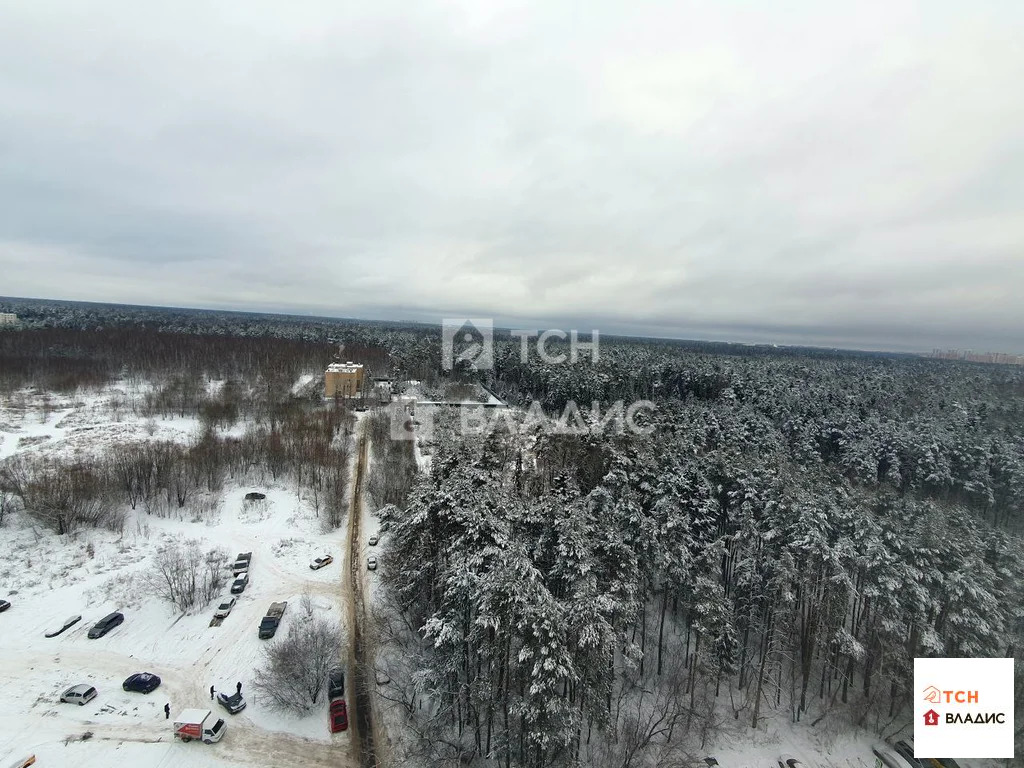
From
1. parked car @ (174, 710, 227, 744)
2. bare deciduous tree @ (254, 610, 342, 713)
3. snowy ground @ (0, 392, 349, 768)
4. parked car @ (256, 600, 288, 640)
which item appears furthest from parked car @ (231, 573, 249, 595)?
parked car @ (174, 710, 227, 744)

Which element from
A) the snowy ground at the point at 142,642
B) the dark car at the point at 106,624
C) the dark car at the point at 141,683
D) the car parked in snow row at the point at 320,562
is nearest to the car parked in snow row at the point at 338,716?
the snowy ground at the point at 142,642

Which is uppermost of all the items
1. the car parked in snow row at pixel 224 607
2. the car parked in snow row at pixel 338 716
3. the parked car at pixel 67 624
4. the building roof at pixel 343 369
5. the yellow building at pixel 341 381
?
the building roof at pixel 343 369

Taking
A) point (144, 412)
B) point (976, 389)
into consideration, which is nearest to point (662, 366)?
point (976, 389)

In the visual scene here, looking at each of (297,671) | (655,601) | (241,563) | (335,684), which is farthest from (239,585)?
(655,601)

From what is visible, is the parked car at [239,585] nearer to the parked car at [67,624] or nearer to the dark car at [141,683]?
the dark car at [141,683]

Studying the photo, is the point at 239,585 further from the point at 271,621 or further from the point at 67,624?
the point at 67,624

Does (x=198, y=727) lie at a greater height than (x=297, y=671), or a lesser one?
lesser
